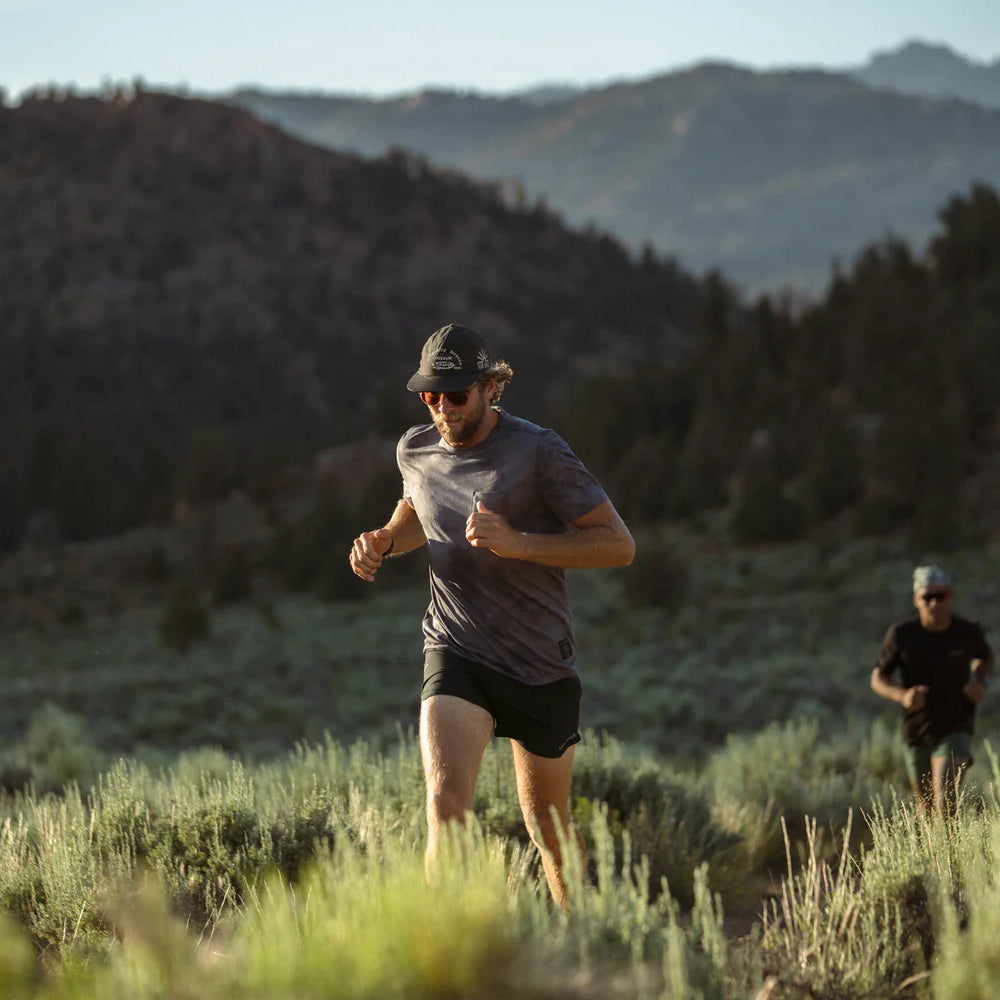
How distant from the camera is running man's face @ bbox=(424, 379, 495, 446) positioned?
14.7 ft

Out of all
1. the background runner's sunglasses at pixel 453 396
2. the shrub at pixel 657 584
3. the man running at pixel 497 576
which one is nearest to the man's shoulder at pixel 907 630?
the man running at pixel 497 576

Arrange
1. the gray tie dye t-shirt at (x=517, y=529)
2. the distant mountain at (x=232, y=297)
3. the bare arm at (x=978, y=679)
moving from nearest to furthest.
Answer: the gray tie dye t-shirt at (x=517, y=529) → the bare arm at (x=978, y=679) → the distant mountain at (x=232, y=297)

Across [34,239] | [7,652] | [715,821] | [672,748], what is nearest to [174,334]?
[34,239]

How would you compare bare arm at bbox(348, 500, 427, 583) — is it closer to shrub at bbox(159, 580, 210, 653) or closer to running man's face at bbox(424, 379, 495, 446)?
running man's face at bbox(424, 379, 495, 446)

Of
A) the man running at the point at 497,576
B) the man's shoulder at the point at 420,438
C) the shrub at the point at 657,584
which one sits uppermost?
the man's shoulder at the point at 420,438

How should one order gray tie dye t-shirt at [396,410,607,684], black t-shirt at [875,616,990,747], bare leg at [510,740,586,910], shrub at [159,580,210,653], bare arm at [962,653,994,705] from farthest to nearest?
1. shrub at [159,580,210,653]
2. black t-shirt at [875,616,990,747]
3. bare arm at [962,653,994,705]
4. bare leg at [510,740,586,910]
5. gray tie dye t-shirt at [396,410,607,684]

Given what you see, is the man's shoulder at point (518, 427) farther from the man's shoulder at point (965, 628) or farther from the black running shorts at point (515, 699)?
the man's shoulder at point (965, 628)

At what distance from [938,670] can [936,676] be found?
30mm

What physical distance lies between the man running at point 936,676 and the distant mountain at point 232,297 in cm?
5249

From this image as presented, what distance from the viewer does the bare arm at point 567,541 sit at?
4234 millimetres

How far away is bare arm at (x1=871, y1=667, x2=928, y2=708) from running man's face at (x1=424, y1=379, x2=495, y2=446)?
2.84 m

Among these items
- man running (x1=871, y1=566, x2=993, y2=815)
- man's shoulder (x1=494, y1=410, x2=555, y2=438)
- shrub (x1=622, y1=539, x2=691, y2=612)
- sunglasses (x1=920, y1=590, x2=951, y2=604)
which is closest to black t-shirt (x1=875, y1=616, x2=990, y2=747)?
man running (x1=871, y1=566, x2=993, y2=815)

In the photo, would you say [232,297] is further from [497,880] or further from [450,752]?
[497,880]

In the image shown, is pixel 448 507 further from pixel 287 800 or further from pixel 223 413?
pixel 223 413
